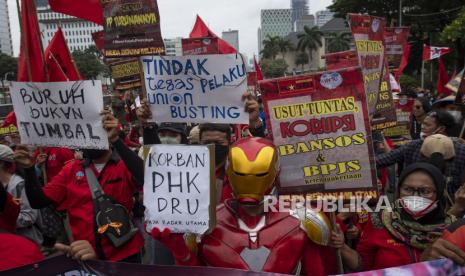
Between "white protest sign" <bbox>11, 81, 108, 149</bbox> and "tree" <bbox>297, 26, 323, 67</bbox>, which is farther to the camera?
"tree" <bbox>297, 26, 323, 67</bbox>

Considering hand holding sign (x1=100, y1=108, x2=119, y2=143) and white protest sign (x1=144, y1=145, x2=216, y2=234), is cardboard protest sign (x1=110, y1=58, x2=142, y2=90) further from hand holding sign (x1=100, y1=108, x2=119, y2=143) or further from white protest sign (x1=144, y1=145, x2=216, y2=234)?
white protest sign (x1=144, y1=145, x2=216, y2=234)

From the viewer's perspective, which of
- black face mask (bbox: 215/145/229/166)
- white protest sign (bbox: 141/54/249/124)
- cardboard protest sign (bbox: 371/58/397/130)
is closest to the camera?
white protest sign (bbox: 141/54/249/124)

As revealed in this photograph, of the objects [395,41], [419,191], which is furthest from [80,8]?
[395,41]

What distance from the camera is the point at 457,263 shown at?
2.14m

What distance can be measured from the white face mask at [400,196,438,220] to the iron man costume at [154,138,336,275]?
0.61m

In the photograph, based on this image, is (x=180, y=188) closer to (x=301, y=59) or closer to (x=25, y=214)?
(x=25, y=214)

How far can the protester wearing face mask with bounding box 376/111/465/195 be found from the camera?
445 centimetres

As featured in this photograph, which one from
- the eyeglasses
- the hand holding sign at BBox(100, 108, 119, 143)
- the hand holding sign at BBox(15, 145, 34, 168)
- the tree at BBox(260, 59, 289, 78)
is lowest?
the tree at BBox(260, 59, 289, 78)

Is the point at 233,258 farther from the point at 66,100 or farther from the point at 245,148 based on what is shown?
the point at 66,100

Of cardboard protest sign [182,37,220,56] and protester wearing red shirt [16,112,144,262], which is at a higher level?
cardboard protest sign [182,37,220,56]

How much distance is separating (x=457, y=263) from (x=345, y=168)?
846 mm

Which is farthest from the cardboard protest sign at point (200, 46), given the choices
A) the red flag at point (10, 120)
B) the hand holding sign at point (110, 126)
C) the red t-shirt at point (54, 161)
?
the hand holding sign at point (110, 126)

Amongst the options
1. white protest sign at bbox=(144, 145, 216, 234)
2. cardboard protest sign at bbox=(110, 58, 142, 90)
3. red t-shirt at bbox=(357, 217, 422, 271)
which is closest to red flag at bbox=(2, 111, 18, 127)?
cardboard protest sign at bbox=(110, 58, 142, 90)

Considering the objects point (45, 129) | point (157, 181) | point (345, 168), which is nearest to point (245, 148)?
point (157, 181)
